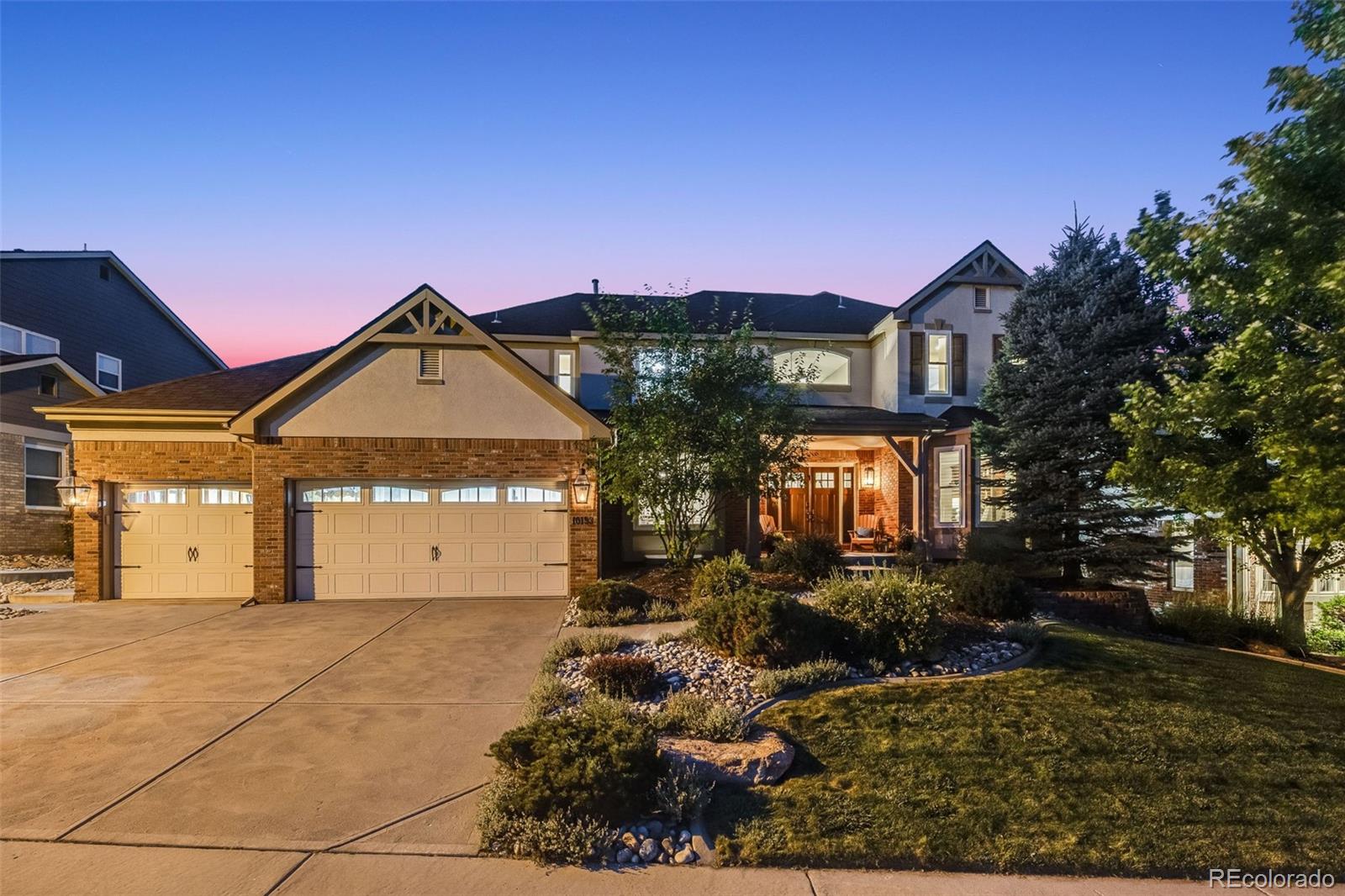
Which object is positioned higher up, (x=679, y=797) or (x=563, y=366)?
(x=563, y=366)

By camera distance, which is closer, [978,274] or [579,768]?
[579,768]

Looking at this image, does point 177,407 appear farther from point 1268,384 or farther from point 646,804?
point 1268,384

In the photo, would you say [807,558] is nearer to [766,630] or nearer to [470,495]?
[766,630]

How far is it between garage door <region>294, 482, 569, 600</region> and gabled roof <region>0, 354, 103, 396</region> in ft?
31.9

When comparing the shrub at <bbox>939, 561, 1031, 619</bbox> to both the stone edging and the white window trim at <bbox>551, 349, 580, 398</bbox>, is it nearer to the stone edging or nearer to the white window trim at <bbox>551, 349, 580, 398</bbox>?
the stone edging

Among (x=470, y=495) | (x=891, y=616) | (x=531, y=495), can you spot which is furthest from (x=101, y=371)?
(x=891, y=616)

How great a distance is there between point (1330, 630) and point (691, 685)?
13396mm

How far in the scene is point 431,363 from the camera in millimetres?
13273

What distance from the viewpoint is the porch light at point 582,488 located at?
43.1 feet

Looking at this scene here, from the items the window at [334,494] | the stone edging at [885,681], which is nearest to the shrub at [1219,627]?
the stone edging at [885,681]

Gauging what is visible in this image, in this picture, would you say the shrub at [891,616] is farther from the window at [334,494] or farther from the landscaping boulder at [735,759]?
the window at [334,494]

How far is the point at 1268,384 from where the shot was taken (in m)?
7.49

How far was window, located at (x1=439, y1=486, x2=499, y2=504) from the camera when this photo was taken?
1332 cm

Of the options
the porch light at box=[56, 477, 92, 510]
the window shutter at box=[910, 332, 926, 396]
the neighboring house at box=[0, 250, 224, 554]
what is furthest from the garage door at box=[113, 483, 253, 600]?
the window shutter at box=[910, 332, 926, 396]
